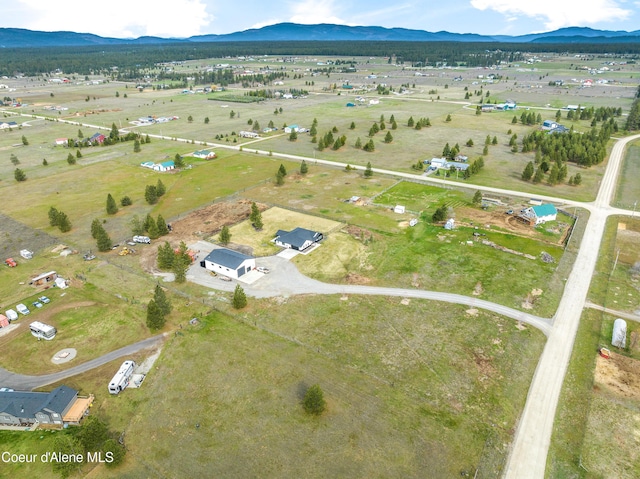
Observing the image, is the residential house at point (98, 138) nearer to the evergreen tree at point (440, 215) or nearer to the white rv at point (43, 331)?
the white rv at point (43, 331)

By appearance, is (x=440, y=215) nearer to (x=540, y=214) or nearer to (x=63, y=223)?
(x=540, y=214)

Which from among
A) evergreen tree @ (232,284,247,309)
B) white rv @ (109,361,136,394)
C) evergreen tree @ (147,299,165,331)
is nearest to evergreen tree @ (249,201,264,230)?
evergreen tree @ (232,284,247,309)

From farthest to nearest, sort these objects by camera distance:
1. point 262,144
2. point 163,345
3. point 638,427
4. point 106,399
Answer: point 262,144 → point 163,345 → point 106,399 → point 638,427

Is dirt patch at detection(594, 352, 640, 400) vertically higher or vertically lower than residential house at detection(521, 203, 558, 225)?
lower

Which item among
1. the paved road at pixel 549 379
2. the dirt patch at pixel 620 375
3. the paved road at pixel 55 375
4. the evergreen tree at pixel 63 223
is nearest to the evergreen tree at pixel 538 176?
the paved road at pixel 549 379

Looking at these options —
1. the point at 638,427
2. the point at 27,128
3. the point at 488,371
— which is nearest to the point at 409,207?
the point at 488,371

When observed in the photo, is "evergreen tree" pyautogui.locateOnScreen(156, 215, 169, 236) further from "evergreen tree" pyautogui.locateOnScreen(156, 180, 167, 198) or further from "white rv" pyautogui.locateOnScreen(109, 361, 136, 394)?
"white rv" pyautogui.locateOnScreen(109, 361, 136, 394)

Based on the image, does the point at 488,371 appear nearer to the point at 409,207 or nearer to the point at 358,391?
the point at 358,391
